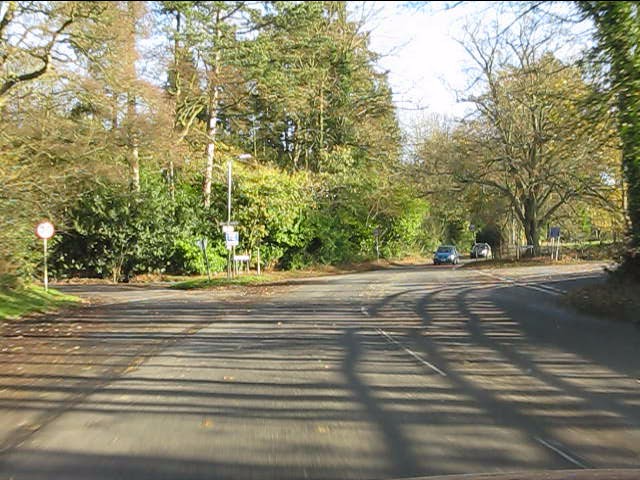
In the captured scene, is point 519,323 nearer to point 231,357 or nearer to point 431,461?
point 231,357

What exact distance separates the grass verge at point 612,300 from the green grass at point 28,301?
15.0 meters

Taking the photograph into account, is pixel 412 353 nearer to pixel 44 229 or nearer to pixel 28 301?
pixel 28 301

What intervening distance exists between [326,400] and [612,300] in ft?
33.5

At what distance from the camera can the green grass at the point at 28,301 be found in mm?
18922

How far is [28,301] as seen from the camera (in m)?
A: 21.1

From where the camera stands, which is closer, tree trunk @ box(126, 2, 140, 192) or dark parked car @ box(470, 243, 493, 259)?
tree trunk @ box(126, 2, 140, 192)

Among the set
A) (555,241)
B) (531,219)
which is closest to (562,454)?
(531,219)

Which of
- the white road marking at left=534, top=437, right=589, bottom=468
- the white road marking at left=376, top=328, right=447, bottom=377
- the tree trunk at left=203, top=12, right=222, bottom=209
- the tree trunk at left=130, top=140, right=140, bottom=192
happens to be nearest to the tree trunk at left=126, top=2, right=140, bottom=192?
the tree trunk at left=130, top=140, right=140, bottom=192

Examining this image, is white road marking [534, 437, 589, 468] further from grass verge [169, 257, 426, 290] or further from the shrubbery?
the shrubbery

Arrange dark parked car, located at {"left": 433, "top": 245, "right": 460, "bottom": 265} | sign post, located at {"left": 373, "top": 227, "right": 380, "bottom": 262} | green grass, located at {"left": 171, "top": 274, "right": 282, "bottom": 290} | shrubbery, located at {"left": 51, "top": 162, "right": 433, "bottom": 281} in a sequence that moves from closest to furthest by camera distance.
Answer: green grass, located at {"left": 171, "top": 274, "right": 282, "bottom": 290} → shrubbery, located at {"left": 51, "top": 162, "right": 433, "bottom": 281} → sign post, located at {"left": 373, "top": 227, "right": 380, "bottom": 262} → dark parked car, located at {"left": 433, "top": 245, "right": 460, "bottom": 265}

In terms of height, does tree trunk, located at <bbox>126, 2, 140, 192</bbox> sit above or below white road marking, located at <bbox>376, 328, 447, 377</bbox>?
above

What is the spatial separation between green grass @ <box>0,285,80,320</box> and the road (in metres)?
5.11

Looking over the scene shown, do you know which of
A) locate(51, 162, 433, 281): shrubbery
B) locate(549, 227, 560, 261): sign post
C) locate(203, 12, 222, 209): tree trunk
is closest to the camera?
locate(203, 12, 222, 209): tree trunk

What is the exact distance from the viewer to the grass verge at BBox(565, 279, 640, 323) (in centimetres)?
1430
